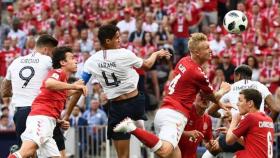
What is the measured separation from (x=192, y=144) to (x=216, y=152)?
2.68 ft

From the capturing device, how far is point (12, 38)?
2909 cm

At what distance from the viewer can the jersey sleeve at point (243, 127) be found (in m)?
14.4

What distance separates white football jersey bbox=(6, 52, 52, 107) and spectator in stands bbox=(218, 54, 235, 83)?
8.49m

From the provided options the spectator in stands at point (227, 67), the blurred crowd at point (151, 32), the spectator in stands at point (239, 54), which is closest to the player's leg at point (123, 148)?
the blurred crowd at point (151, 32)

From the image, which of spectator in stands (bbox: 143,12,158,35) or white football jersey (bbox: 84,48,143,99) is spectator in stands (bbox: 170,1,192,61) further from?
white football jersey (bbox: 84,48,143,99)

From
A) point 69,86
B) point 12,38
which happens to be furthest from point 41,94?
point 12,38

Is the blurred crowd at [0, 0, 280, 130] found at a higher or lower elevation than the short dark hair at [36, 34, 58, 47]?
lower

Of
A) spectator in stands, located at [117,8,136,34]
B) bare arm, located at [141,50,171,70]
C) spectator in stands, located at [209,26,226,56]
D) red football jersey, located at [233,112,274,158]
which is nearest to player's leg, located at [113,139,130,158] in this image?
bare arm, located at [141,50,171,70]

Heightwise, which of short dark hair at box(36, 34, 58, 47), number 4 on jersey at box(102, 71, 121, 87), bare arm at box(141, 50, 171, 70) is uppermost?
short dark hair at box(36, 34, 58, 47)

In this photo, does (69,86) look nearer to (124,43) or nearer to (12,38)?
(124,43)

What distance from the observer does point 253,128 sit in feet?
47.2

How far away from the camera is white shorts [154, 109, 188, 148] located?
1501 cm

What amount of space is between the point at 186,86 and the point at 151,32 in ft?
38.5

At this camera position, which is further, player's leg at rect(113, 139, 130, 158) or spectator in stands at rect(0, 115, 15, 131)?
spectator in stands at rect(0, 115, 15, 131)
